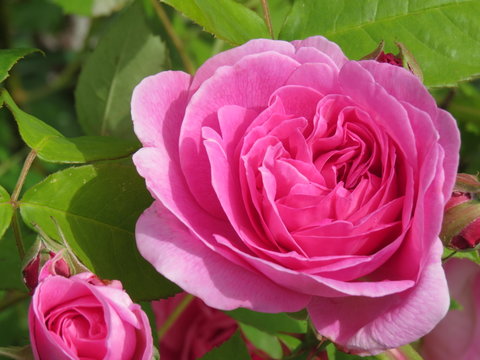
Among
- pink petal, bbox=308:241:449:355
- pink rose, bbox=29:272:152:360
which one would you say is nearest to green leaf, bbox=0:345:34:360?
pink rose, bbox=29:272:152:360

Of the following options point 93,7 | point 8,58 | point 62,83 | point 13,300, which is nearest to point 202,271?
point 8,58

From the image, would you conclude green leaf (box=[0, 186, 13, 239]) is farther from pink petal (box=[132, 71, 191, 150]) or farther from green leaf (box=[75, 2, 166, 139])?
green leaf (box=[75, 2, 166, 139])

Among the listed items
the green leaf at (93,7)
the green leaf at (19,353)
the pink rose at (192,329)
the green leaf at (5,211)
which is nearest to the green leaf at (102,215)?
the green leaf at (5,211)

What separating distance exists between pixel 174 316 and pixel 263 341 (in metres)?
0.14

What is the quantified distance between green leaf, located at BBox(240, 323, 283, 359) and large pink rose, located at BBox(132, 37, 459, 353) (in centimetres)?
45

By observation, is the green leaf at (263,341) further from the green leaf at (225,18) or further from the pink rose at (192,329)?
the green leaf at (225,18)

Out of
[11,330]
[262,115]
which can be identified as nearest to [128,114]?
[262,115]

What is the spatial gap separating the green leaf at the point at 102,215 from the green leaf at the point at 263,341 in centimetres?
36

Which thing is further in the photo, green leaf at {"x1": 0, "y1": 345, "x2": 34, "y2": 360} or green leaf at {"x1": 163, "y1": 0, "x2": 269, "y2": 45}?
green leaf at {"x1": 163, "y1": 0, "x2": 269, "y2": 45}

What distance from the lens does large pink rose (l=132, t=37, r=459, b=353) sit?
0.64 metres

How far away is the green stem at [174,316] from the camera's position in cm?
116

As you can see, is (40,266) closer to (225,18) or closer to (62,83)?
(225,18)

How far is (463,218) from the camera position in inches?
27.0

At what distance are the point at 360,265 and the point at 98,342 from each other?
9.2 inches
